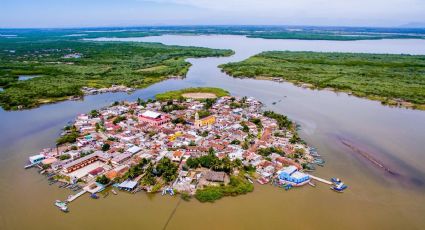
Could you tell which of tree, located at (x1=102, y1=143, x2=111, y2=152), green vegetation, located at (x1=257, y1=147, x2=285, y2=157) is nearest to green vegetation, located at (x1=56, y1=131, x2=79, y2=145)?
tree, located at (x1=102, y1=143, x2=111, y2=152)

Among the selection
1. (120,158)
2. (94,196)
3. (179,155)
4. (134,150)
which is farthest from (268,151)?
(94,196)

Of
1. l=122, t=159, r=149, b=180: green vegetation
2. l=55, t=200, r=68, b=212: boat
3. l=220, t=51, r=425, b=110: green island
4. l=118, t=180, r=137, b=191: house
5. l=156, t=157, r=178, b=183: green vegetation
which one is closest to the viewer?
l=55, t=200, r=68, b=212: boat

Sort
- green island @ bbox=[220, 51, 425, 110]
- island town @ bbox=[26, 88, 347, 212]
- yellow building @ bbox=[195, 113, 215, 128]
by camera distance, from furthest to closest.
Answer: green island @ bbox=[220, 51, 425, 110] → yellow building @ bbox=[195, 113, 215, 128] → island town @ bbox=[26, 88, 347, 212]

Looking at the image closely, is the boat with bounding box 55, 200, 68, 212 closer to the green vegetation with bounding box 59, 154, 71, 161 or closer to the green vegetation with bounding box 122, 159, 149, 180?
the green vegetation with bounding box 122, 159, 149, 180

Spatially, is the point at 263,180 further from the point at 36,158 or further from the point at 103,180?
the point at 36,158

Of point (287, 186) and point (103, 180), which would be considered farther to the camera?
point (103, 180)

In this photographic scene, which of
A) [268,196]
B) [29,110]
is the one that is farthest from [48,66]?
[268,196]
